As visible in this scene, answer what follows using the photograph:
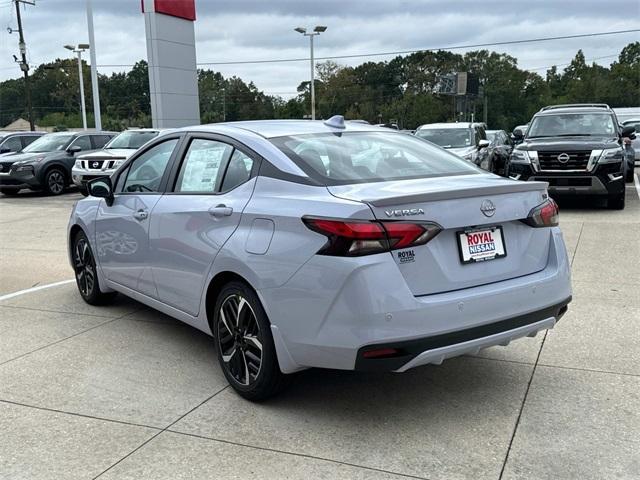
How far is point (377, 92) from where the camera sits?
10281cm

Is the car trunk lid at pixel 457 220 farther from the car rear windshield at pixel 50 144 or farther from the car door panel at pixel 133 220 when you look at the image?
the car rear windshield at pixel 50 144

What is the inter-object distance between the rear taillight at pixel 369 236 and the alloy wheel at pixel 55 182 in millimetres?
15896

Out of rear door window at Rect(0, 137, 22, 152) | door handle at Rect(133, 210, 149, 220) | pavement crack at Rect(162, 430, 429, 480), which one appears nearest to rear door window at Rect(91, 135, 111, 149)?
rear door window at Rect(0, 137, 22, 152)

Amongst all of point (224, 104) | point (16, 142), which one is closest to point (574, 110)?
A: point (16, 142)

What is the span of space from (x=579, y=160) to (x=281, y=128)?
26.5 feet

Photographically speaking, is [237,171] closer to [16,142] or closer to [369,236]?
[369,236]

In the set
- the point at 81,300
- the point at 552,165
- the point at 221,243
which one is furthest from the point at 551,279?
the point at 552,165

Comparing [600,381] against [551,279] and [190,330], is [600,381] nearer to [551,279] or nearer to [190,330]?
[551,279]

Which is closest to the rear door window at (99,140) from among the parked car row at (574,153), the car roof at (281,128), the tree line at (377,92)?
the parked car row at (574,153)

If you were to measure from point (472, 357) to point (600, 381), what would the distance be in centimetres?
83

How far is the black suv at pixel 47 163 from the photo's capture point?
54.7 ft

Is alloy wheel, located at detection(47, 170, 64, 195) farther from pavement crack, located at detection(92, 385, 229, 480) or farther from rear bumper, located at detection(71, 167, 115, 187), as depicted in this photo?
pavement crack, located at detection(92, 385, 229, 480)

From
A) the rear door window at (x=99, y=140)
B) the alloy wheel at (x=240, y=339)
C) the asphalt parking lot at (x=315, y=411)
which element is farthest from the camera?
the rear door window at (x=99, y=140)

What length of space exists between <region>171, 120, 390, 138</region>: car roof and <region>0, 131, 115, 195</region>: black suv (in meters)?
13.8
